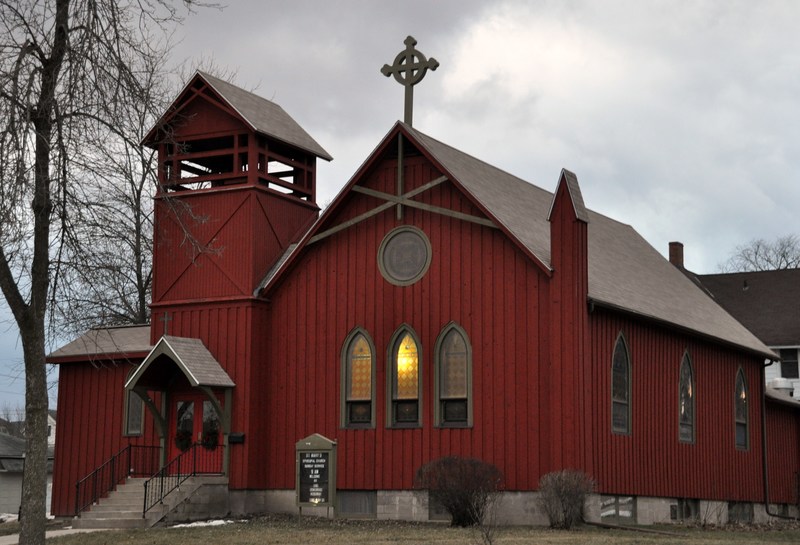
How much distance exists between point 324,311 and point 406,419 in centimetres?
339

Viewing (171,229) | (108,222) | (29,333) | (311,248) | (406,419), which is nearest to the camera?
(108,222)

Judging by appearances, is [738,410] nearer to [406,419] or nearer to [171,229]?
[406,419]

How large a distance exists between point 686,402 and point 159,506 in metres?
13.7

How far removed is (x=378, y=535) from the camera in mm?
20922

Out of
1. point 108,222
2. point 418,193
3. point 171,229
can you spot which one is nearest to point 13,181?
point 108,222

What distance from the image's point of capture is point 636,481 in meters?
27.0

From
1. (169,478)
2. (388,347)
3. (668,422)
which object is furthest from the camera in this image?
(668,422)

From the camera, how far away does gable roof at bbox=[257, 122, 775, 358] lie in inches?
1012

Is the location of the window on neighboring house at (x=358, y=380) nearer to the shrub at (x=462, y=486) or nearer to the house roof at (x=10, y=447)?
the shrub at (x=462, y=486)

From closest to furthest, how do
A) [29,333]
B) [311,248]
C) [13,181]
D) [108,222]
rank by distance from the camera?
[13,181] < [108,222] < [29,333] < [311,248]

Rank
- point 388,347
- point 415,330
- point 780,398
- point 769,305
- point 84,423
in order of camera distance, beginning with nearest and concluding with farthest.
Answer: point 415,330 → point 388,347 → point 84,423 → point 780,398 → point 769,305

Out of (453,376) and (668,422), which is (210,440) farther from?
(668,422)

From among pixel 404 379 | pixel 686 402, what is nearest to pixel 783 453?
pixel 686 402

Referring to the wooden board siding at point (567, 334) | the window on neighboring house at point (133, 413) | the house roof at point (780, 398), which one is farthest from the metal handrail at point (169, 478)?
the house roof at point (780, 398)
